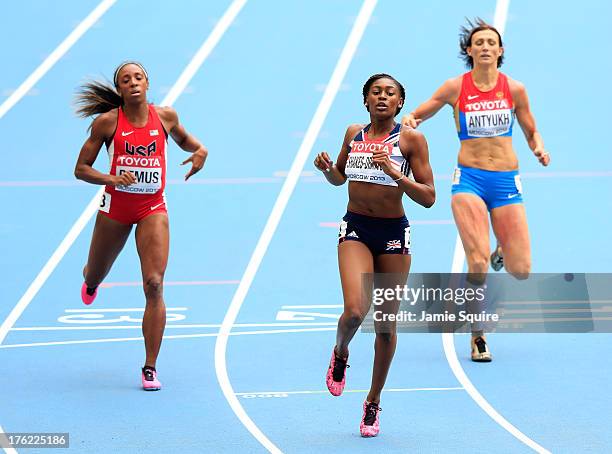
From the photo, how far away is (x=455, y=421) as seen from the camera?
866 centimetres

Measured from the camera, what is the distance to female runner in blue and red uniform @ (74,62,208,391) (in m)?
9.79

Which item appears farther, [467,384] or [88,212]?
[88,212]

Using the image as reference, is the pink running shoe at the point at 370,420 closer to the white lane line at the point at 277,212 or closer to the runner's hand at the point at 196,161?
the white lane line at the point at 277,212

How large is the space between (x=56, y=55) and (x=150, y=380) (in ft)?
41.3

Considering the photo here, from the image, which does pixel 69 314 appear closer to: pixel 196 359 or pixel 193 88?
pixel 196 359

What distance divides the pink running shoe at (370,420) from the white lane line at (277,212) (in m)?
0.60

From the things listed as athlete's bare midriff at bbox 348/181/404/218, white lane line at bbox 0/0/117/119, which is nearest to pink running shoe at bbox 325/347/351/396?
athlete's bare midriff at bbox 348/181/404/218

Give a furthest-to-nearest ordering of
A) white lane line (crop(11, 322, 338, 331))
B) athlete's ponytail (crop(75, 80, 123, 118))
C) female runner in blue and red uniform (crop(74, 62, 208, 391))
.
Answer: white lane line (crop(11, 322, 338, 331)) < athlete's ponytail (crop(75, 80, 123, 118)) < female runner in blue and red uniform (crop(74, 62, 208, 391))

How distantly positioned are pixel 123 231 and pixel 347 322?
104 inches

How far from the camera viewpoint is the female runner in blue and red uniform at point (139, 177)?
385 inches

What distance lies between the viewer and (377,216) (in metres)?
8.44

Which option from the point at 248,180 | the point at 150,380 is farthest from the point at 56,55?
the point at 150,380

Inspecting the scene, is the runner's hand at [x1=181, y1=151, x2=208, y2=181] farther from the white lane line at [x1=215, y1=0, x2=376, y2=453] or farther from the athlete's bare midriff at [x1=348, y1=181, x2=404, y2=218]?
the athlete's bare midriff at [x1=348, y1=181, x2=404, y2=218]

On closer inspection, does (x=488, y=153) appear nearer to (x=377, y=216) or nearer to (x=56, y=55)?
(x=377, y=216)
